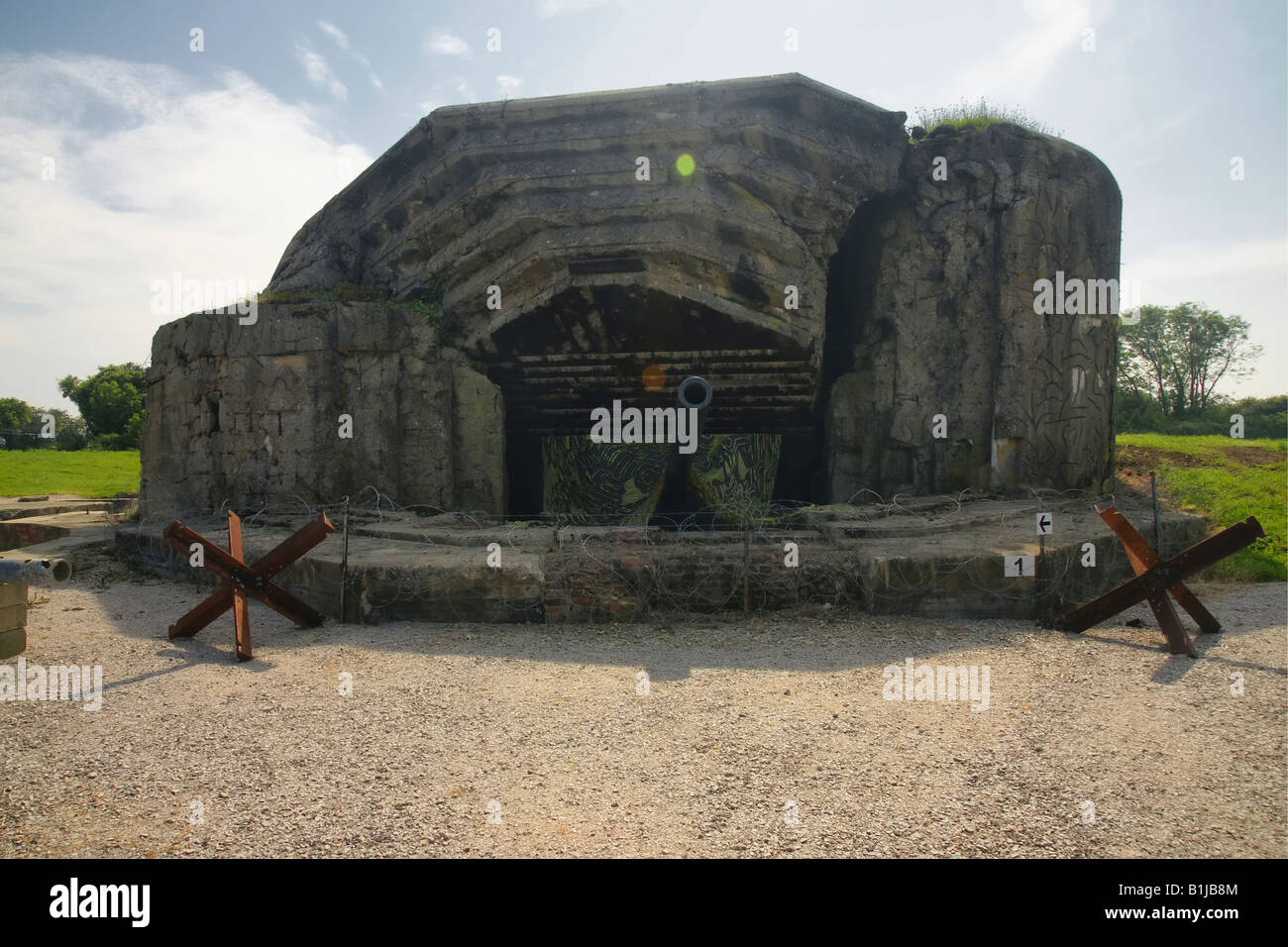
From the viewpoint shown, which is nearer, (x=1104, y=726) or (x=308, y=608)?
(x=1104, y=726)

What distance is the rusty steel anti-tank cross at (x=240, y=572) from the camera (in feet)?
17.7

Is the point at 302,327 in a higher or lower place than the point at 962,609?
higher

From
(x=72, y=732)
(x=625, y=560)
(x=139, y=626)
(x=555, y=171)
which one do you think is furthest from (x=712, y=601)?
(x=555, y=171)

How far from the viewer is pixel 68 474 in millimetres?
20500

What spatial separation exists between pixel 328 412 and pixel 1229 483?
12.8 m

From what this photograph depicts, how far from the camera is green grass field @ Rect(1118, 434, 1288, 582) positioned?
862 cm

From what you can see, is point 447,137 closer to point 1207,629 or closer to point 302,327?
point 302,327

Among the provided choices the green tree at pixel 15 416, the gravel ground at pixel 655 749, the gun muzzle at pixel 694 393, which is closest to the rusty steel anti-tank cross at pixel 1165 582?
the gravel ground at pixel 655 749

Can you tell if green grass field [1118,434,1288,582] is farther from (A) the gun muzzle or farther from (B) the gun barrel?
(B) the gun barrel

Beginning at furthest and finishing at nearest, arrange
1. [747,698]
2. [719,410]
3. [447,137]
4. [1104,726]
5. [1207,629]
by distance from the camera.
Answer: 1. [719,410]
2. [447,137]
3. [1207,629]
4. [747,698]
5. [1104,726]

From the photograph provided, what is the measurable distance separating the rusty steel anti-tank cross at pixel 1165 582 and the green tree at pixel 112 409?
34741mm

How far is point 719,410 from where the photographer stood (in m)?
10.5

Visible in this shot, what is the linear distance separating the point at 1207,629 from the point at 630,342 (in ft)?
20.2

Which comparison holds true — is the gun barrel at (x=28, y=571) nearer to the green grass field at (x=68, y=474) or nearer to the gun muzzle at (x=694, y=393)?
the gun muzzle at (x=694, y=393)
